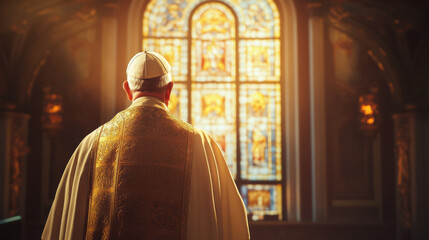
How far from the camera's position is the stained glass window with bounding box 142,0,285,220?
7.83 meters

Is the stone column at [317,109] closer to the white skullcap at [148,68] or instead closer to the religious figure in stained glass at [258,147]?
the religious figure in stained glass at [258,147]

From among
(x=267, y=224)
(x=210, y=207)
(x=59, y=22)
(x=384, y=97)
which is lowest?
(x=267, y=224)

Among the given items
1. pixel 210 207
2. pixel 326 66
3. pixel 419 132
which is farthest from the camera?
pixel 326 66

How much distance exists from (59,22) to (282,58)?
353 cm

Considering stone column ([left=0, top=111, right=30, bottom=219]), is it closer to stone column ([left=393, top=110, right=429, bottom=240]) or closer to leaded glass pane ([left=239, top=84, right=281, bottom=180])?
leaded glass pane ([left=239, top=84, right=281, bottom=180])

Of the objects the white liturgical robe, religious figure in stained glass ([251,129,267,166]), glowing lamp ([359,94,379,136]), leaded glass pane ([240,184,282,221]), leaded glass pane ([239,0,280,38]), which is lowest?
leaded glass pane ([240,184,282,221])

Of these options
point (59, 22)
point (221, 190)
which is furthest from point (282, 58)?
point (221, 190)

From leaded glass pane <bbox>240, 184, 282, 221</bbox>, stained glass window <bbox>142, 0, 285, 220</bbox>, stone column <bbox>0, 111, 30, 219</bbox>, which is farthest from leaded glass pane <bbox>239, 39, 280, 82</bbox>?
stone column <bbox>0, 111, 30, 219</bbox>

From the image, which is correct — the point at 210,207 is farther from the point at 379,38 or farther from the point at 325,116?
the point at 379,38

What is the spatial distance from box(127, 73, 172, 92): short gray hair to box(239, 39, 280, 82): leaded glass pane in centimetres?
550

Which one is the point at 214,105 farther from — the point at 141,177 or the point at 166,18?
the point at 141,177

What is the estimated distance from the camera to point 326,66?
7.73m

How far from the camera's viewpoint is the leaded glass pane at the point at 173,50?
8023mm

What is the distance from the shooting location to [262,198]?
25.6 feet
